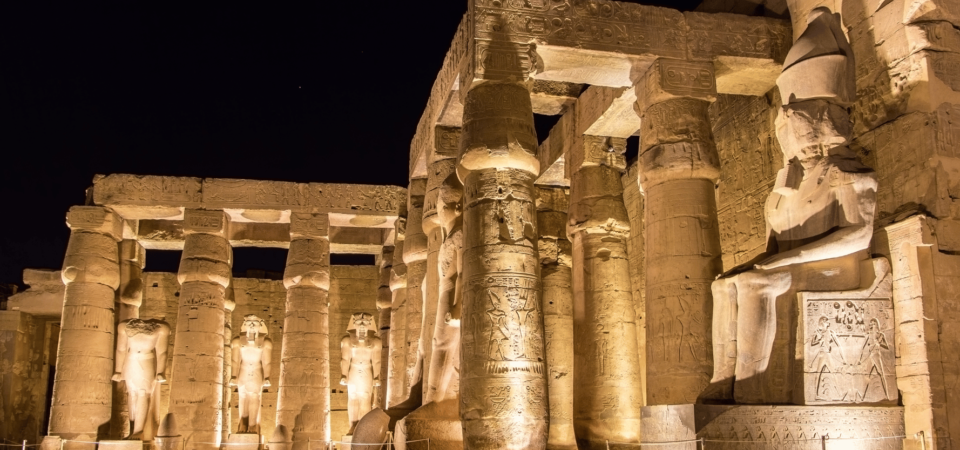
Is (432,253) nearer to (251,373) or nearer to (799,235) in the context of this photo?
(251,373)

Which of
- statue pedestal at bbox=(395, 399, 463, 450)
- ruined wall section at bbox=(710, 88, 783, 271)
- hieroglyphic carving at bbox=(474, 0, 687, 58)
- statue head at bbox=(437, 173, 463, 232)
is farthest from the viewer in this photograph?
statue head at bbox=(437, 173, 463, 232)

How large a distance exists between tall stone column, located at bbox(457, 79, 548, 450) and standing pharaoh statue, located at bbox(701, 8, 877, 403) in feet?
7.52

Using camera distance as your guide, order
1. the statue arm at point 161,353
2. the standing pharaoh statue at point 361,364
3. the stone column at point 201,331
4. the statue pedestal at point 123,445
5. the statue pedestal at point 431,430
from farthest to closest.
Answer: the standing pharaoh statue at point 361,364 → the stone column at point 201,331 → the statue arm at point 161,353 → the statue pedestal at point 123,445 → the statue pedestal at point 431,430

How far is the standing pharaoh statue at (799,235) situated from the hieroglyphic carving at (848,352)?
11cm

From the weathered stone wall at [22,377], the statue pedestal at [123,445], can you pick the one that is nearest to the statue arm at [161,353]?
the statue pedestal at [123,445]

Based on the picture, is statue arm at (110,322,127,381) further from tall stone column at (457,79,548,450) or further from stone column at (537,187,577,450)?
tall stone column at (457,79,548,450)

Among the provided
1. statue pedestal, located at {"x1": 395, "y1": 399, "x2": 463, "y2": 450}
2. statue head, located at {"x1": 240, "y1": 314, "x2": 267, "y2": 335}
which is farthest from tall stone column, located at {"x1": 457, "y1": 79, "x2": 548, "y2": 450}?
statue head, located at {"x1": 240, "y1": 314, "x2": 267, "y2": 335}

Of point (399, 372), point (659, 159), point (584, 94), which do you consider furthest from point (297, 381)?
point (659, 159)

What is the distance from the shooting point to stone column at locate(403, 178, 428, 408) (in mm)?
14398

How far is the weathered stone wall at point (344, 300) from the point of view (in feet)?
79.3

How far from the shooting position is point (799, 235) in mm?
7074

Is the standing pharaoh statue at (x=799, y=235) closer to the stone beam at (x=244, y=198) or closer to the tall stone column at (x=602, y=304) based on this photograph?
the tall stone column at (x=602, y=304)

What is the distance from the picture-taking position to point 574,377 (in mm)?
12828

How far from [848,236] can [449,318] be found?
5772 mm
